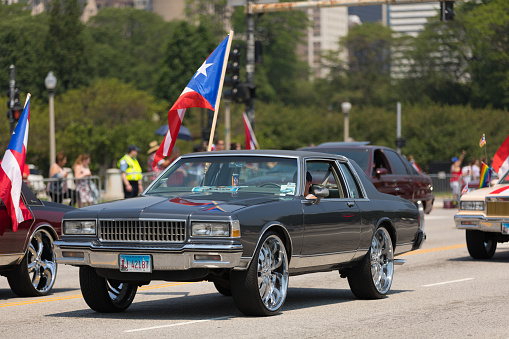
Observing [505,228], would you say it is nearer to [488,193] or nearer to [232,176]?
[488,193]

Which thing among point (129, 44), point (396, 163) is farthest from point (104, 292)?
point (129, 44)

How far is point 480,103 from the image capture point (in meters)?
86.2

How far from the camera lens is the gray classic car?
8.72 metres

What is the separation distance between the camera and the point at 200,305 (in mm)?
10484

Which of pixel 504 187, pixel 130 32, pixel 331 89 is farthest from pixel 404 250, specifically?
pixel 130 32

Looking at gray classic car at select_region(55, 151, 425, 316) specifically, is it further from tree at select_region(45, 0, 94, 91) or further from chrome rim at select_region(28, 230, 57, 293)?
tree at select_region(45, 0, 94, 91)

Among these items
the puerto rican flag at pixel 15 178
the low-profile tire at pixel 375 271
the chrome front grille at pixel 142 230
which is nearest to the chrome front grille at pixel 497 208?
the low-profile tire at pixel 375 271

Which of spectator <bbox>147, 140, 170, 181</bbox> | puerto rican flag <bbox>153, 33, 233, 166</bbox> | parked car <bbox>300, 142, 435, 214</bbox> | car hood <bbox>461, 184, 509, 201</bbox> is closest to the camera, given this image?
puerto rican flag <bbox>153, 33, 233, 166</bbox>

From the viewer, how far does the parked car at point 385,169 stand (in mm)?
19969

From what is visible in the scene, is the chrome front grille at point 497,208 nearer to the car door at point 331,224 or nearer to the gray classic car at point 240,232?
the gray classic car at point 240,232

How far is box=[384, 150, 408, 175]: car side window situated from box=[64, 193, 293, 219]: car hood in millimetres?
11487

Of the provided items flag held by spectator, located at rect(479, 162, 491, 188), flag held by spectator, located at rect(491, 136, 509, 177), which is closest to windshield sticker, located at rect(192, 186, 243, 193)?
flag held by spectator, located at rect(479, 162, 491, 188)

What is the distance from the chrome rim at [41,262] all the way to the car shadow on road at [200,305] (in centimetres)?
124

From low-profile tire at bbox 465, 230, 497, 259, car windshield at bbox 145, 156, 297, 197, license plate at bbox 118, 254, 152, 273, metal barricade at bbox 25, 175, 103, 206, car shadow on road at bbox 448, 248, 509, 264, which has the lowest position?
car shadow on road at bbox 448, 248, 509, 264
